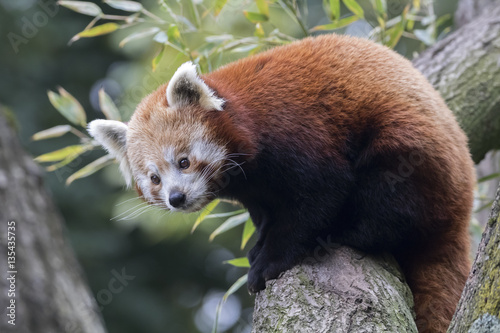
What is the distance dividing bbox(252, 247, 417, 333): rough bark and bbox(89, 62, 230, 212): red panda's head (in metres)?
0.67

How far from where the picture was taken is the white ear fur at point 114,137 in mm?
3508

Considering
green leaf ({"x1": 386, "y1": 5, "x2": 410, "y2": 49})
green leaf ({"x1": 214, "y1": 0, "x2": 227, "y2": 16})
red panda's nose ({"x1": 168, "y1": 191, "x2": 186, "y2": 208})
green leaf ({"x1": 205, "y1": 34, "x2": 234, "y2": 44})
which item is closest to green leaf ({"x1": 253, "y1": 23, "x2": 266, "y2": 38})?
green leaf ({"x1": 205, "y1": 34, "x2": 234, "y2": 44})

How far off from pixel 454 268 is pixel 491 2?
302 cm

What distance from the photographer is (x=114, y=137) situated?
11.6ft

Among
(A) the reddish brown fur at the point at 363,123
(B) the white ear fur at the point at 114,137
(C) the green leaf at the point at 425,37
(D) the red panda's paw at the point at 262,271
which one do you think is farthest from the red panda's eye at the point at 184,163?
(C) the green leaf at the point at 425,37

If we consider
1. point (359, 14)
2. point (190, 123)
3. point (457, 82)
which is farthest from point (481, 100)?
point (190, 123)

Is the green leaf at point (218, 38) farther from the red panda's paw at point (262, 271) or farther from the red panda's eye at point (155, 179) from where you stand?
the red panda's paw at point (262, 271)

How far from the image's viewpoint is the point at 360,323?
2.53 m

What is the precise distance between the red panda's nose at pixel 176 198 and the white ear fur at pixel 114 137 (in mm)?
597

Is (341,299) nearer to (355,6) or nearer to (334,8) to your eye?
(334,8)

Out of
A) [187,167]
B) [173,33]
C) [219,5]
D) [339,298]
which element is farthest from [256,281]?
[219,5]

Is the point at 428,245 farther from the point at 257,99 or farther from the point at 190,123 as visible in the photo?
the point at 190,123

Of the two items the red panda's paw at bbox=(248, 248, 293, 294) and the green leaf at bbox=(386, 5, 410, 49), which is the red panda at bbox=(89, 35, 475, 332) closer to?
the red panda's paw at bbox=(248, 248, 293, 294)

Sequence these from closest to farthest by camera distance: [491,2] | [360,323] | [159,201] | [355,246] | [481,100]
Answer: [360,323], [355,246], [159,201], [481,100], [491,2]
